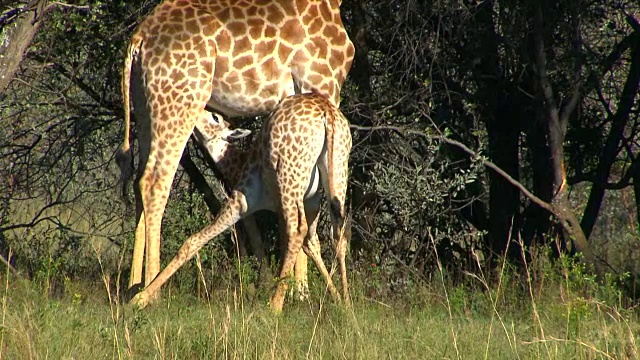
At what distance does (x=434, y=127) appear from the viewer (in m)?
8.50

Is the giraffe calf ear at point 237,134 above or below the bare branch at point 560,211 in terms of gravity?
above

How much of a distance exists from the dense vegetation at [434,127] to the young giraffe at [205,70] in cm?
70

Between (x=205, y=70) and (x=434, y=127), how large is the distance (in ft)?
7.27

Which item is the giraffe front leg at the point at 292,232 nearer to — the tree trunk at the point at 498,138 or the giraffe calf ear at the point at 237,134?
the giraffe calf ear at the point at 237,134

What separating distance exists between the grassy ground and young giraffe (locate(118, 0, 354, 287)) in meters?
0.95

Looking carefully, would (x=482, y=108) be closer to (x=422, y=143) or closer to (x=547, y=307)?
(x=422, y=143)

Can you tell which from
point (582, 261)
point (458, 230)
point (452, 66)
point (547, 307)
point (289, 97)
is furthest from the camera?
point (458, 230)

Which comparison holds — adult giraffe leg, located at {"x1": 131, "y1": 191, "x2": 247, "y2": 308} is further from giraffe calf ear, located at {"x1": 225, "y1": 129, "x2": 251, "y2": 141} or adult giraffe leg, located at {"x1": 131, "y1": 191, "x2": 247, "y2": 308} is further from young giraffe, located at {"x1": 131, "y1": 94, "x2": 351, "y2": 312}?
giraffe calf ear, located at {"x1": 225, "y1": 129, "x2": 251, "y2": 141}

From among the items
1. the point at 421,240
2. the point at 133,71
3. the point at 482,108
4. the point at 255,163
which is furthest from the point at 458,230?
the point at 133,71

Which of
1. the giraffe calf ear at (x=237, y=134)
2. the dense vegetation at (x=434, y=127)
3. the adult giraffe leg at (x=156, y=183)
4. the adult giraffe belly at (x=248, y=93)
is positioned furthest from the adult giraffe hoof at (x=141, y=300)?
the adult giraffe belly at (x=248, y=93)

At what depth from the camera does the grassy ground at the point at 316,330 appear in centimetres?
511

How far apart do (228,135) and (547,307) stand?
2.61 m

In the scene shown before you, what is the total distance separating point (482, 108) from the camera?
8875 mm

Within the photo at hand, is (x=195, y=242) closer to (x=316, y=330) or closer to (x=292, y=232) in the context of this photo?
(x=292, y=232)
